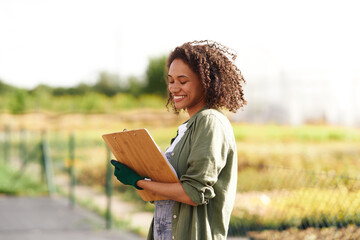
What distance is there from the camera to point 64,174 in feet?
39.4

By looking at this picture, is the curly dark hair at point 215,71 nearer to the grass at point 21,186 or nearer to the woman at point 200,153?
the woman at point 200,153

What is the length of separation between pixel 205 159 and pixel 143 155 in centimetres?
29

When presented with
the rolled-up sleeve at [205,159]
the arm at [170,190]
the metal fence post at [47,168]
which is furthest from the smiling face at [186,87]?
the metal fence post at [47,168]

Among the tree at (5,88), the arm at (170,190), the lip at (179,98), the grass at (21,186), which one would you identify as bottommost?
the grass at (21,186)

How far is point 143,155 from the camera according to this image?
2.15 m

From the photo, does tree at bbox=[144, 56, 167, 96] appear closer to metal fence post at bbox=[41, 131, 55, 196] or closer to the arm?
metal fence post at bbox=[41, 131, 55, 196]

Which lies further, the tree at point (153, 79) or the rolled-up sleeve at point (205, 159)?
the tree at point (153, 79)

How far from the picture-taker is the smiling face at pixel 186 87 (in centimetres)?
217

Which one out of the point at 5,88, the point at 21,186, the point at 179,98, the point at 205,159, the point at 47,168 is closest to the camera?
the point at 205,159

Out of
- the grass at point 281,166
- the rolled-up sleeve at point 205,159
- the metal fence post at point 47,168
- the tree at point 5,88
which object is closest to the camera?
the rolled-up sleeve at point 205,159

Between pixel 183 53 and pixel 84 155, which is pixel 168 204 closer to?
pixel 183 53

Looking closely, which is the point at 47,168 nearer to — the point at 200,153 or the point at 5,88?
the point at 200,153

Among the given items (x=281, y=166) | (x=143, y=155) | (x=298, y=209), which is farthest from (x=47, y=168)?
(x=143, y=155)

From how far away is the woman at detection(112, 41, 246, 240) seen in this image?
6.61ft
